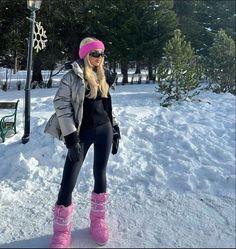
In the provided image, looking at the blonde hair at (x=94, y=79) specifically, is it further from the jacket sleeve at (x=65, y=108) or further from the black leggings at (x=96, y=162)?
the black leggings at (x=96, y=162)

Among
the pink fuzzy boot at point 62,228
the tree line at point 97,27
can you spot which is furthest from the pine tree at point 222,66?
the pink fuzzy boot at point 62,228

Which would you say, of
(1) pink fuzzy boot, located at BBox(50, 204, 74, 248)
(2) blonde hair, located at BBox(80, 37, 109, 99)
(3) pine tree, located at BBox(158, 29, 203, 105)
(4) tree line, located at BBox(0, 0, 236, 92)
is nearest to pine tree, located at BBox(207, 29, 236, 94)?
(3) pine tree, located at BBox(158, 29, 203, 105)

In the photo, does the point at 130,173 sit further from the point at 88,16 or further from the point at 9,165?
the point at 88,16

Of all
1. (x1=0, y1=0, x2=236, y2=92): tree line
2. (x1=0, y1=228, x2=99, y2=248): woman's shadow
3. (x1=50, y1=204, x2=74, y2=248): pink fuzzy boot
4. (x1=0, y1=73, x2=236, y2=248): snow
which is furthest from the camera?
(x1=0, y1=0, x2=236, y2=92): tree line

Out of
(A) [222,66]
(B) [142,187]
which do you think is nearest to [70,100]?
(B) [142,187]

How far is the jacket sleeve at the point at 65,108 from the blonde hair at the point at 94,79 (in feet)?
0.56

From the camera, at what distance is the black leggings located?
3408mm

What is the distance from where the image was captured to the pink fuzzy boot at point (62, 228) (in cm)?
325

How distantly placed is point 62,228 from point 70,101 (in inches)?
47.0

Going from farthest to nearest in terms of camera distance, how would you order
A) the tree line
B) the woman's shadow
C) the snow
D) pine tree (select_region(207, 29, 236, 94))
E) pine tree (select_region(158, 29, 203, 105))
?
the tree line
pine tree (select_region(207, 29, 236, 94))
pine tree (select_region(158, 29, 203, 105))
the snow
the woman's shadow

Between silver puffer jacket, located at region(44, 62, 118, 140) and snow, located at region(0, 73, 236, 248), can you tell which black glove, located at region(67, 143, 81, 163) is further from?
snow, located at region(0, 73, 236, 248)

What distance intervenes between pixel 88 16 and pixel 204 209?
21252mm

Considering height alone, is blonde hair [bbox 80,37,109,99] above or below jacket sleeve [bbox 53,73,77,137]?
above

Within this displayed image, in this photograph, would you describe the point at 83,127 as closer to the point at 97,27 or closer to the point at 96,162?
the point at 96,162
